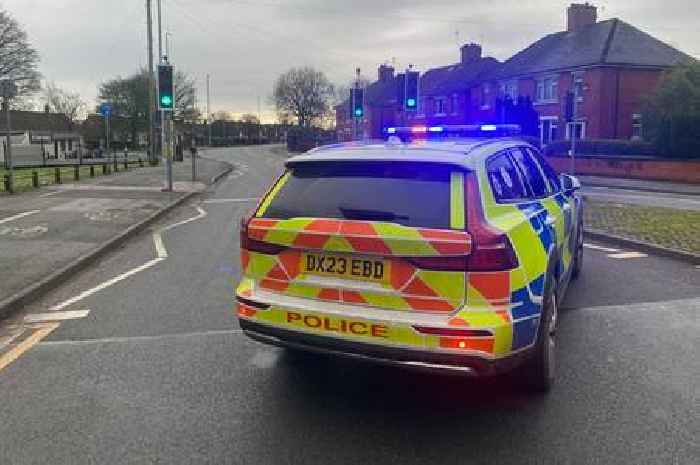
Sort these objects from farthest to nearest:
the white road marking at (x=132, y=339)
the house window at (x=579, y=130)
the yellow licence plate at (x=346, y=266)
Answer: the house window at (x=579, y=130)
the white road marking at (x=132, y=339)
the yellow licence plate at (x=346, y=266)

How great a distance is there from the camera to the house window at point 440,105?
6280cm

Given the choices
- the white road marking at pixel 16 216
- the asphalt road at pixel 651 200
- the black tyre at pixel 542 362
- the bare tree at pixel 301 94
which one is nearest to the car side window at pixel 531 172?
the black tyre at pixel 542 362

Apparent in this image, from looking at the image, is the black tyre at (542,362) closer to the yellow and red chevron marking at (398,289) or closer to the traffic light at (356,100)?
the yellow and red chevron marking at (398,289)

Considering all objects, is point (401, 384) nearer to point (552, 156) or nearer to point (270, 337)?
point (270, 337)

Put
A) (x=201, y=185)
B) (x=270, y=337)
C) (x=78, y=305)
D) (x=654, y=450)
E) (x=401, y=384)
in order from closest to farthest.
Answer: (x=654, y=450)
(x=270, y=337)
(x=401, y=384)
(x=78, y=305)
(x=201, y=185)

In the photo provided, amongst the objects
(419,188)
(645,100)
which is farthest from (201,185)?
(645,100)

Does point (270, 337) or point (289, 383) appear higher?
point (270, 337)

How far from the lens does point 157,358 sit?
524 cm

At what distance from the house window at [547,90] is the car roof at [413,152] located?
43.3m

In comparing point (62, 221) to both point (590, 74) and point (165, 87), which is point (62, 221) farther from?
point (590, 74)

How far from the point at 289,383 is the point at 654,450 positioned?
235cm

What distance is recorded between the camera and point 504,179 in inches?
177

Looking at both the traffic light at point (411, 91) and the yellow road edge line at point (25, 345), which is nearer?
the yellow road edge line at point (25, 345)

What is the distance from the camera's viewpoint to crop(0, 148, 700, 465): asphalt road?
3715 mm
